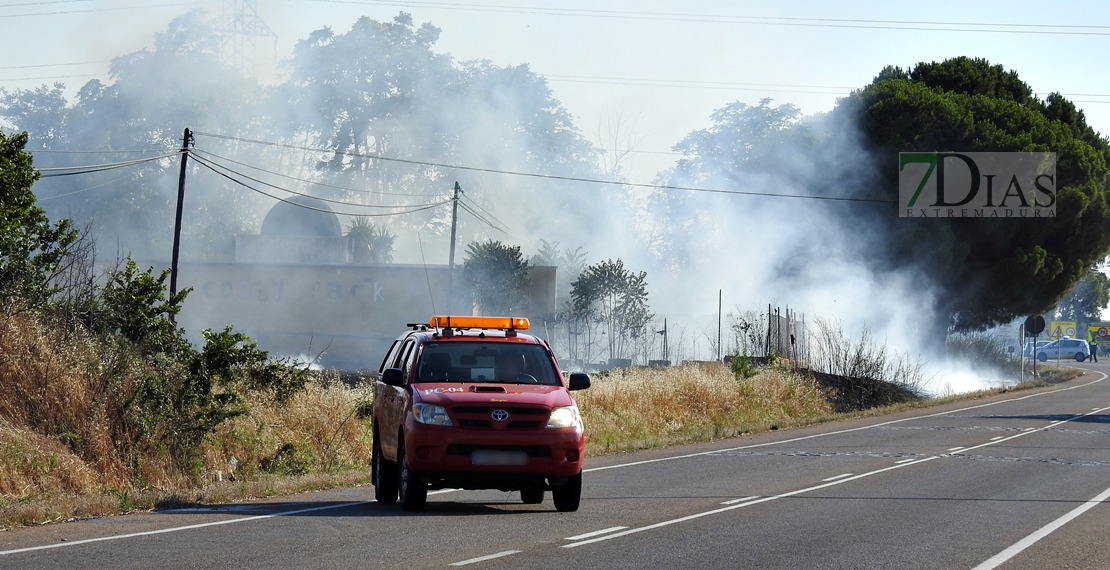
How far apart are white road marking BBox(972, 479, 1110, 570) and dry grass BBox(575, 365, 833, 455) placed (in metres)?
8.37

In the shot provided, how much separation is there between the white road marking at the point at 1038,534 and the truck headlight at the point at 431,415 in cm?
486

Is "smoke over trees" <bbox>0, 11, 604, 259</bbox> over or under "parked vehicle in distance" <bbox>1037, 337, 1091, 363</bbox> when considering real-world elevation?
over

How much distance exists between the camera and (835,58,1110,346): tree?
4734cm

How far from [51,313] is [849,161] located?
38.6 meters

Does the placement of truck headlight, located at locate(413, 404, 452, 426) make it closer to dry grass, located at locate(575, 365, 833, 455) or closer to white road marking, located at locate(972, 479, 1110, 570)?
white road marking, located at locate(972, 479, 1110, 570)

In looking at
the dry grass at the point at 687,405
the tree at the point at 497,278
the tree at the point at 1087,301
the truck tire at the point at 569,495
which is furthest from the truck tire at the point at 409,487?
the tree at the point at 1087,301

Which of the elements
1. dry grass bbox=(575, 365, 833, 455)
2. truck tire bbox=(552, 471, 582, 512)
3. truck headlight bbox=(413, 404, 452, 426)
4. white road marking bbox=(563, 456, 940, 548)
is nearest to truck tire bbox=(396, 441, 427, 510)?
truck headlight bbox=(413, 404, 452, 426)

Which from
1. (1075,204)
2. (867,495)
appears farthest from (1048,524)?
(1075,204)

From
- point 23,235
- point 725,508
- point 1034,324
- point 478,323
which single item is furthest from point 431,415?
point 1034,324

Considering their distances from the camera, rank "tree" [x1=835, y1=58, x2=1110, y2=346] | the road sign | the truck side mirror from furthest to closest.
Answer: the road sign, "tree" [x1=835, y1=58, x2=1110, y2=346], the truck side mirror

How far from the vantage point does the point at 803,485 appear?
14.9 metres

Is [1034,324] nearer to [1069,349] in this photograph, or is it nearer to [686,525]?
[1069,349]

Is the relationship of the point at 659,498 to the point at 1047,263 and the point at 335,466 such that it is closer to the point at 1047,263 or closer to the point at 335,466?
the point at 335,466

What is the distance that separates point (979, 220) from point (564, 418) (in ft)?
134
